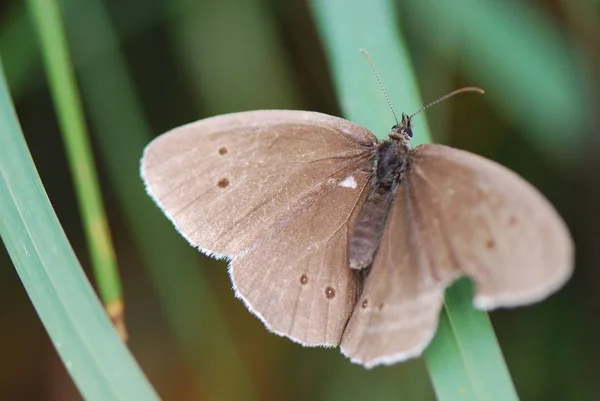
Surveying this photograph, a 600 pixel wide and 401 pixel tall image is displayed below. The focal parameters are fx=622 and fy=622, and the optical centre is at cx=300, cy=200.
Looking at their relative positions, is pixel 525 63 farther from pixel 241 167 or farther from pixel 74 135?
pixel 74 135

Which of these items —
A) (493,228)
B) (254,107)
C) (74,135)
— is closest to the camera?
(493,228)

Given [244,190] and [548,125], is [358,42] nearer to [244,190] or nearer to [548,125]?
[244,190]

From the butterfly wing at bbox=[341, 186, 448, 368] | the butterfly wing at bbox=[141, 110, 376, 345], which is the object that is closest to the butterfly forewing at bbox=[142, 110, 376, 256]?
the butterfly wing at bbox=[141, 110, 376, 345]

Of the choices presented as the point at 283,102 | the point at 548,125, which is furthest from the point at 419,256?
the point at 283,102

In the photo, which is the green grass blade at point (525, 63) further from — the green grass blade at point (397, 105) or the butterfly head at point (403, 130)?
the butterfly head at point (403, 130)

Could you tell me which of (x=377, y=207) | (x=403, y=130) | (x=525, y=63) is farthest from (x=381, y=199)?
(x=525, y=63)

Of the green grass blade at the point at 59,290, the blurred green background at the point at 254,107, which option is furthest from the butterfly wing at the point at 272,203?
the blurred green background at the point at 254,107
